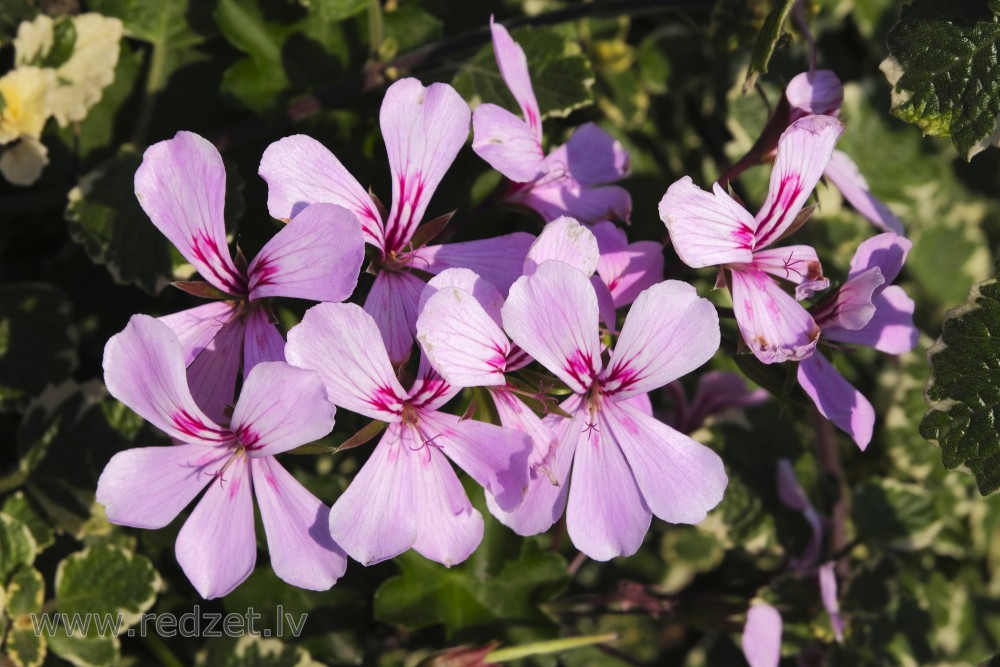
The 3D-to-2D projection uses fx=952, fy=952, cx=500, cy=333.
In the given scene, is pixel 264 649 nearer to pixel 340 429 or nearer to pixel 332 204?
pixel 340 429

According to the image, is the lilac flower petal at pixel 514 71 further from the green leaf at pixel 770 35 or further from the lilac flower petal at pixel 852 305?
the lilac flower petal at pixel 852 305

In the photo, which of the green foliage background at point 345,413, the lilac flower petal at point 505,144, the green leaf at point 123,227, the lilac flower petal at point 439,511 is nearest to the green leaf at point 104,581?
the green foliage background at point 345,413

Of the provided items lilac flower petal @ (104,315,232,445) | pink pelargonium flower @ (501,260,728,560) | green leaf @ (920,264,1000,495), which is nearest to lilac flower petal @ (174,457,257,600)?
lilac flower petal @ (104,315,232,445)

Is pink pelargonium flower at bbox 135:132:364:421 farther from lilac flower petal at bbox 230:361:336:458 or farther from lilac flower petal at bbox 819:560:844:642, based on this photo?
lilac flower petal at bbox 819:560:844:642

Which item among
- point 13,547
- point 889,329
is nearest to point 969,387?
point 889,329

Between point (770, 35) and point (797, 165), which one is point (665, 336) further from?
point (770, 35)

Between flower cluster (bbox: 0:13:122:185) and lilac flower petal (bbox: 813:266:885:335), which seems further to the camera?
flower cluster (bbox: 0:13:122:185)
